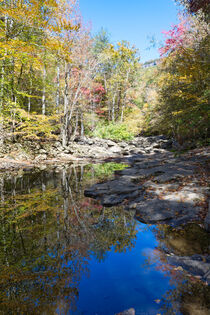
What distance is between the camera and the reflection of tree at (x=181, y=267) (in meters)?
1.73

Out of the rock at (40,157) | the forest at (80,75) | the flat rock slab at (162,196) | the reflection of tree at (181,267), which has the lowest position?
the reflection of tree at (181,267)

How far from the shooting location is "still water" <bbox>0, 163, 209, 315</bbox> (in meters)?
1.81

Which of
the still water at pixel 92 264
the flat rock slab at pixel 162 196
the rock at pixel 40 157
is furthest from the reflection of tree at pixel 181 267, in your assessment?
the rock at pixel 40 157

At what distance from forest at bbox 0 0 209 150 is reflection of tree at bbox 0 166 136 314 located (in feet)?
20.1

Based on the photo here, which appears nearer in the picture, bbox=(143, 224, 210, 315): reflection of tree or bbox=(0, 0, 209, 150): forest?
bbox=(143, 224, 210, 315): reflection of tree

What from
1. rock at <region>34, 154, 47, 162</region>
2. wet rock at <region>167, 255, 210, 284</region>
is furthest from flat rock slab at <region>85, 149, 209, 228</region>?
rock at <region>34, 154, 47, 162</region>

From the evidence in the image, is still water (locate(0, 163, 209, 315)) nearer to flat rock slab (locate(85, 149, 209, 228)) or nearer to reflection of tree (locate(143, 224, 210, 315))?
reflection of tree (locate(143, 224, 210, 315))

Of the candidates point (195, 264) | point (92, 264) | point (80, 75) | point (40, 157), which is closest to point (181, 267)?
point (195, 264)

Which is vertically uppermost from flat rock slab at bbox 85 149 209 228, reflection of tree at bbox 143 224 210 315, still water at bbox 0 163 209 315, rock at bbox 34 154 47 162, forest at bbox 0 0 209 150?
forest at bbox 0 0 209 150

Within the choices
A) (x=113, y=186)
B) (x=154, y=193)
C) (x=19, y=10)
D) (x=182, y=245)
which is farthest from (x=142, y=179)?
(x=19, y=10)

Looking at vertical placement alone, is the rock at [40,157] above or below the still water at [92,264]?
above

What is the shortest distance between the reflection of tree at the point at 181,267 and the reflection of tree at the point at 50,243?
22.5 inches

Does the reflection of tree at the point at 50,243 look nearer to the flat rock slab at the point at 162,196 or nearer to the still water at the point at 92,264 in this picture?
the still water at the point at 92,264

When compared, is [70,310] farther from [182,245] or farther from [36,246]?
[182,245]
